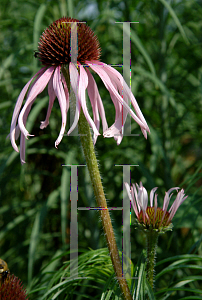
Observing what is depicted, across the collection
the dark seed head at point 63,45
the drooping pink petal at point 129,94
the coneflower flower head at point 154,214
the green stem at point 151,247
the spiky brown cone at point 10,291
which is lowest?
the spiky brown cone at point 10,291

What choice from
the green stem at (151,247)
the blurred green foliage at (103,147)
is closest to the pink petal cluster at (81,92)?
the green stem at (151,247)

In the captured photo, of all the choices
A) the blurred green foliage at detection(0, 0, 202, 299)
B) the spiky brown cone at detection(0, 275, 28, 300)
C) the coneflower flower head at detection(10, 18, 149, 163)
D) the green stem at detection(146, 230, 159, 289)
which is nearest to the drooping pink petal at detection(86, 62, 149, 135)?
the coneflower flower head at detection(10, 18, 149, 163)

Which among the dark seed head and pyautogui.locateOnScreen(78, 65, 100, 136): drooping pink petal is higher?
the dark seed head

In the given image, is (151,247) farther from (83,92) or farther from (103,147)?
(103,147)

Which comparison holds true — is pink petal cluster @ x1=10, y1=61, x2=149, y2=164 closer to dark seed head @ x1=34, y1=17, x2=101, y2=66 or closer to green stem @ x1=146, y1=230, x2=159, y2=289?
dark seed head @ x1=34, y1=17, x2=101, y2=66

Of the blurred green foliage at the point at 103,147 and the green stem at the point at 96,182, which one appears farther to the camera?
the blurred green foliage at the point at 103,147

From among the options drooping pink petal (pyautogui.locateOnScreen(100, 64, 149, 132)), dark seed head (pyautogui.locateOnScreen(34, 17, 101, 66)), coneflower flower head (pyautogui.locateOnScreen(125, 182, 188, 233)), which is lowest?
coneflower flower head (pyautogui.locateOnScreen(125, 182, 188, 233))

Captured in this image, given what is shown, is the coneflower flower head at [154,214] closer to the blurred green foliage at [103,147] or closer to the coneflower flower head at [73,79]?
the coneflower flower head at [73,79]

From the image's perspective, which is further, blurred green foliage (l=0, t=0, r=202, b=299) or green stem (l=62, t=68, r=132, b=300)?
blurred green foliage (l=0, t=0, r=202, b=299)

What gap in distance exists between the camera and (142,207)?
1.21ft

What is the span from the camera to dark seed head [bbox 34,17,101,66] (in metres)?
0.36

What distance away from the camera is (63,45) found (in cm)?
36

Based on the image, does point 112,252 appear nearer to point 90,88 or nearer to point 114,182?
point 90,88

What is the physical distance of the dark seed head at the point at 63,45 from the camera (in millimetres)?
359
